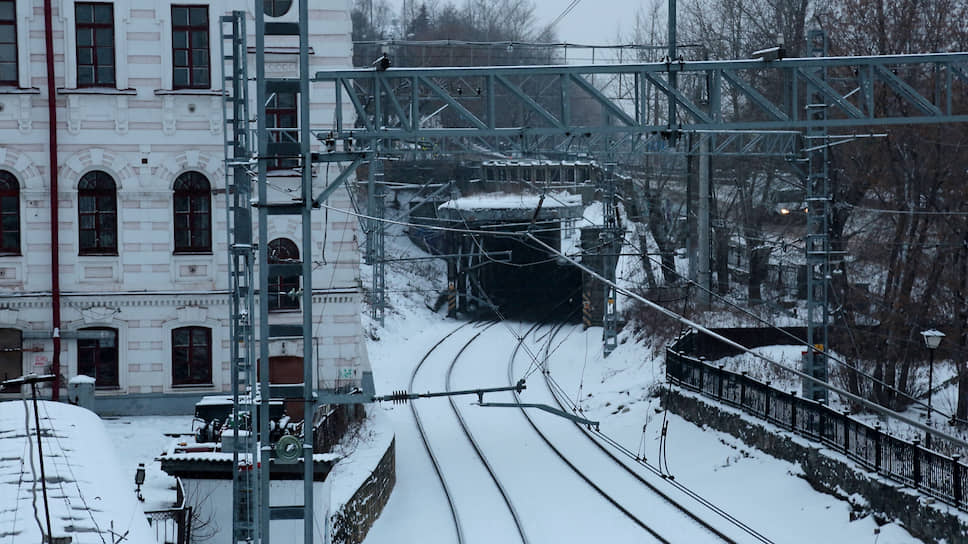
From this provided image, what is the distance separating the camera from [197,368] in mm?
23266

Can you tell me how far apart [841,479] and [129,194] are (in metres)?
14.2

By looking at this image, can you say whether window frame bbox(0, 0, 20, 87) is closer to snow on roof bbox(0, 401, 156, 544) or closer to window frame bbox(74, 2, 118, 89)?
window frame bbox(74, 2, 118, 89)

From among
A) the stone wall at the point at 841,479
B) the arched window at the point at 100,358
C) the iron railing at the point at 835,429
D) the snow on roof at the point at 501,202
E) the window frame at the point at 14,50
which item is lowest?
the stone wall at the point at 841,479

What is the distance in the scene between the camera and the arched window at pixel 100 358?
23031 mm

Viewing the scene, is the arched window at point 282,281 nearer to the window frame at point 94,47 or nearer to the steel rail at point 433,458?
the steel rail at point 433,458

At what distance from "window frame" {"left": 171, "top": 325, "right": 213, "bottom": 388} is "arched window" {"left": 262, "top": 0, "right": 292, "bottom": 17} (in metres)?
6.41

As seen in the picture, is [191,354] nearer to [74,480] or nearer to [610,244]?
[74,480]

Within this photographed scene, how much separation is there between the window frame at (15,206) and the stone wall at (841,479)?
556 inches

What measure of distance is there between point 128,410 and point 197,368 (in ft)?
5.13

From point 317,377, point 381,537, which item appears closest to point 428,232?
point 317,377

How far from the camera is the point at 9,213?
2259 centimetres

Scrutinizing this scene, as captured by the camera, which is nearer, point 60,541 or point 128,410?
point 60,541

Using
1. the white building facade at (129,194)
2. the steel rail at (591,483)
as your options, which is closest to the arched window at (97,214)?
the white building facade at (129,194)

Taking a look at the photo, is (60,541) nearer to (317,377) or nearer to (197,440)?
(197,440)
